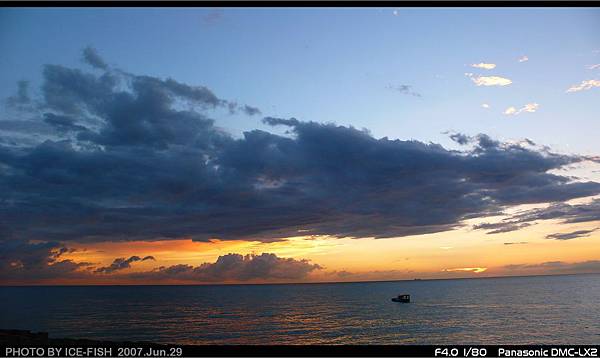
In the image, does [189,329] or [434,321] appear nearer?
[189,329]

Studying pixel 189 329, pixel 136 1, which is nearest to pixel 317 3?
pixel 136 1

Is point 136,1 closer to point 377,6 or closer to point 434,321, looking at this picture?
point 377,6

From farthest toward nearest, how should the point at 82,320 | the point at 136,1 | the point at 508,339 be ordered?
the point at 82,320 < the point at 508,339 < the point at 136,1

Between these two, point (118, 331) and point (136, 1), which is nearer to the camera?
point (136, 1)

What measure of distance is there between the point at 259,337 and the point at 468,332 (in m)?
38.7

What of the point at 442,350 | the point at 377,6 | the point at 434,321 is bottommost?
the point at 434,321

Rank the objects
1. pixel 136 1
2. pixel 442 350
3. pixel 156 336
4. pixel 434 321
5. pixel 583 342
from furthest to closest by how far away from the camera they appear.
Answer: pixel 434 321
pixel 156 336
pixel 583 342
pixel 442 350
pixel 136 1

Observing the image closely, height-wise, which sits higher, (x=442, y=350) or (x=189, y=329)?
(x=442, y=350)

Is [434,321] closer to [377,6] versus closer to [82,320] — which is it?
[82,320]

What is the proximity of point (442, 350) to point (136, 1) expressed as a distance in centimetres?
2061

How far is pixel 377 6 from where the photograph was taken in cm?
1739

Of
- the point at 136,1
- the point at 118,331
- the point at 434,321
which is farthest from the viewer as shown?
the point at 434,321

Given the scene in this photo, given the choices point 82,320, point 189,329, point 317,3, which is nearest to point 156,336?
point 189,329

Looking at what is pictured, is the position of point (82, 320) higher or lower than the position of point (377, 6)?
lower
